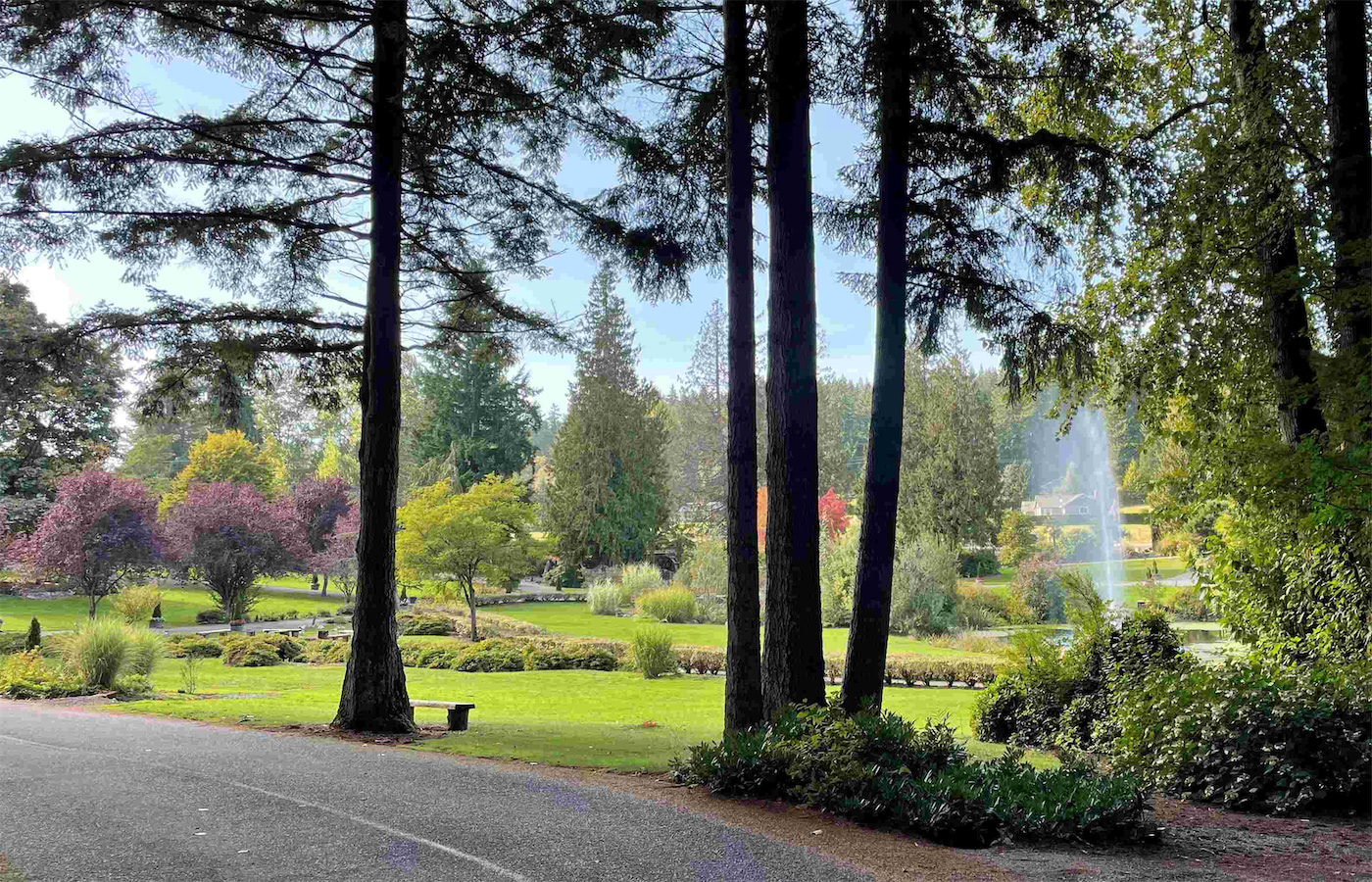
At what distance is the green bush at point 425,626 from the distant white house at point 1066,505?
3732 cm

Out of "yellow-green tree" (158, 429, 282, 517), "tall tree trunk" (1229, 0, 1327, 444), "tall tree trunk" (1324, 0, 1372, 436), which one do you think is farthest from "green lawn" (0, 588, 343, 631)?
"tall tree trunk" (1324, 0, 1372, 436)

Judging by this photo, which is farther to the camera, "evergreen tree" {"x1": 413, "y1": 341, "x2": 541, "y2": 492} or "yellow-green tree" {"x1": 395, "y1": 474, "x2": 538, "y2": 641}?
"evergreen tree" {"x1": 413, "y1": 341, "x2": 541, "y2": 492}

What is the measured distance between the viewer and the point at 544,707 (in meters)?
13.9

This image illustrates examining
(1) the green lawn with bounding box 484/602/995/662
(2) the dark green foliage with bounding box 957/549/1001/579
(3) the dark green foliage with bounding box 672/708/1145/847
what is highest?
(2) the dark green foliage with bounding box 957/549/1001/579

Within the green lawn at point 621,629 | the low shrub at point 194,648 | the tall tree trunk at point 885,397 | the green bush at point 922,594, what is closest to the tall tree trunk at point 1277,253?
the tall tree trunk at point 885,397

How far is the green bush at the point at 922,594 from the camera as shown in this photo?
27031 millimetres

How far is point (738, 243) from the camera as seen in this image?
8.16m

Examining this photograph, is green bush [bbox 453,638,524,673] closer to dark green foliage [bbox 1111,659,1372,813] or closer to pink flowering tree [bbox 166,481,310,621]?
pink flowering tree [bbox 166,481,310,621]

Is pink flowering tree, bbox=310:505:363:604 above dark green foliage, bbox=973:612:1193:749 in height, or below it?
above

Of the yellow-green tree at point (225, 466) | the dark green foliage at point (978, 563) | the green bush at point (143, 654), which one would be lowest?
the green bush at point (143, 654)

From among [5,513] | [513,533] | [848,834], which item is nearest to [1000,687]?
[848,834]

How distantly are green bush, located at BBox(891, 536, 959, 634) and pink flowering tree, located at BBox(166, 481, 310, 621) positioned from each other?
2020 centimetres

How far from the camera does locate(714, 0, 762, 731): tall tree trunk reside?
304 inches

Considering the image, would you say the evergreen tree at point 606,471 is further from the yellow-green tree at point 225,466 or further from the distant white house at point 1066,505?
the distant white house at point 1066,505
